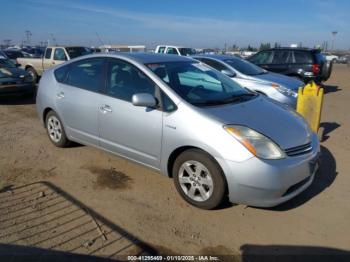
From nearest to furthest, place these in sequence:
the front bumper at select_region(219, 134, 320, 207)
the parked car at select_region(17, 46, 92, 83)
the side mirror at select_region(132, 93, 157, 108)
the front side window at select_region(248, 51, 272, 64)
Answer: the front bumper at select_region(219, 134, 320, 207), the side mirror at select_region(132, 93, 157, 108), the front side window at select_region(248, 51, 272, 64), the parked car at select_region(17, 46, 92, 83)

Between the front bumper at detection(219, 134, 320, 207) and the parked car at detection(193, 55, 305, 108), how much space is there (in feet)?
15.8

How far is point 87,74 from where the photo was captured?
5.20 metres

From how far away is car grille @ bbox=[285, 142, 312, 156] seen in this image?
368 centimetres

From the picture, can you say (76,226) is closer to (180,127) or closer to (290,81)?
(180,127)

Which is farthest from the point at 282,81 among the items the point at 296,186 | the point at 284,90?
the point at 296,186

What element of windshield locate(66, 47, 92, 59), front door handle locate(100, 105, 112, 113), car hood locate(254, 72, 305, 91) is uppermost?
windshield locate(66, 47, 92, 59)

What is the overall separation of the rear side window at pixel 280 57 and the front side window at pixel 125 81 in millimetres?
10429

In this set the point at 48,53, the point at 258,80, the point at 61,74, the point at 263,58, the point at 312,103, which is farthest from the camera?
the point at 48,53

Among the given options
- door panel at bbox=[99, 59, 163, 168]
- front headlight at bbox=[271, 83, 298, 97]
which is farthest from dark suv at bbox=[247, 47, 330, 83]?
door panel at bbox=[99, 59, 163, 168]

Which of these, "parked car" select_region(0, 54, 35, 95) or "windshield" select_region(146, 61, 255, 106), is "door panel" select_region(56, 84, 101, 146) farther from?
"parked car" select_region(0, 54, 35, 95)

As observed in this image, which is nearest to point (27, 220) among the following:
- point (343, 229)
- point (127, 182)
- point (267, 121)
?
point (127, 182)

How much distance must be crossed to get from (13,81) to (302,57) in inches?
405

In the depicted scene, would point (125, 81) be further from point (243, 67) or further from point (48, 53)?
point (48, 53)

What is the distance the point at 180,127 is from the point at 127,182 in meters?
1.27
